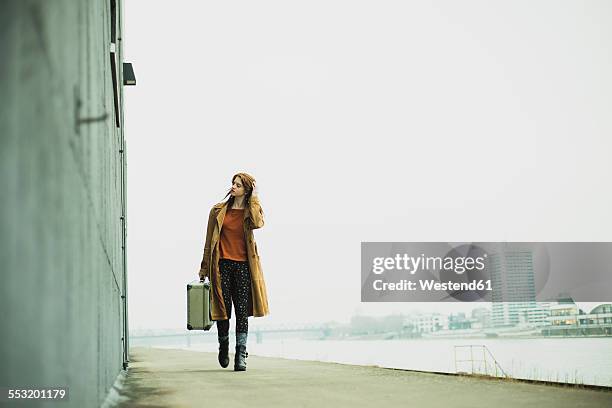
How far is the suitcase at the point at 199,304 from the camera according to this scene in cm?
650

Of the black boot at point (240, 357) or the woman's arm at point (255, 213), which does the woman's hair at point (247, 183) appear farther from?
the black boot at point (240, 357)

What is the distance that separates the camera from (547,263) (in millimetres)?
105000

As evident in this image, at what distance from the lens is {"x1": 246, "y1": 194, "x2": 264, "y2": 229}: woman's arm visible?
6008mm

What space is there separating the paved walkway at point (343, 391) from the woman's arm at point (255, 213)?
1130mm

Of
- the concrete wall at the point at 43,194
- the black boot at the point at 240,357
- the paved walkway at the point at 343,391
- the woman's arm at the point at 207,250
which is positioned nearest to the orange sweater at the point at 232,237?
the woman's arm at the point at 207,250

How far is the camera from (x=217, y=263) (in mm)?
6121

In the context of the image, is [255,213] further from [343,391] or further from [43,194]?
[43,194]

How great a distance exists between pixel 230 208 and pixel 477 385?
8.55ft

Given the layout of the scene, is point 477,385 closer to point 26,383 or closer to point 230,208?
point 230,208

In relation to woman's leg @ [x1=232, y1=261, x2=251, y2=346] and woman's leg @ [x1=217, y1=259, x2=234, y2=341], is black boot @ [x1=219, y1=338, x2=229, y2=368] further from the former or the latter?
woman's leg @ [x1=232, y1=261, x2=251, y2=346]

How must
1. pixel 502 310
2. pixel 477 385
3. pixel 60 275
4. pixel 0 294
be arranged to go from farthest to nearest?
pixel 502 310
pixel 477 385
pixel 60 275
pixel 0 294

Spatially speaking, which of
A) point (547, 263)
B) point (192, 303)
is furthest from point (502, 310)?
point (192, 303)

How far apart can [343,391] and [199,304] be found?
8.68 ft

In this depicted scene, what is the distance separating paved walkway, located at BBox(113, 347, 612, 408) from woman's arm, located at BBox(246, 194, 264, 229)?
44.5 inches
